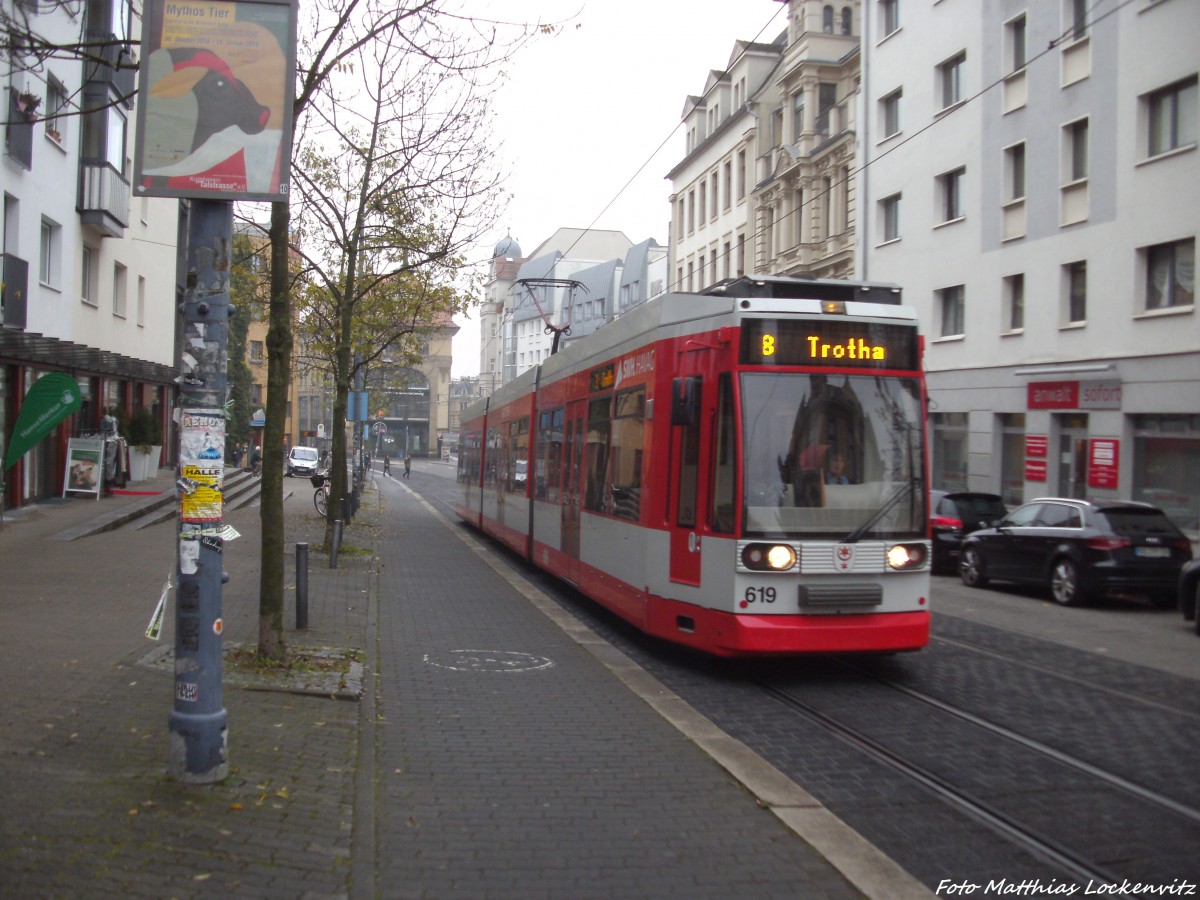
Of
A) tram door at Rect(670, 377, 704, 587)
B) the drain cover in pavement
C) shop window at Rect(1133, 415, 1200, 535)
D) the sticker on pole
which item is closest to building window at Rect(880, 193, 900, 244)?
shop window at Rect(1133, 415, 1200, 535)

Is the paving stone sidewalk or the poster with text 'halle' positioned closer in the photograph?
the paving stone sidewalk

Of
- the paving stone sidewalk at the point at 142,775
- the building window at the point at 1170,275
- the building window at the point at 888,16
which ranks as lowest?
the paving stone sidewalk at the point at 142,775

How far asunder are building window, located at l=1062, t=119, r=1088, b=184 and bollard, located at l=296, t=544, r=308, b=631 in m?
19.9

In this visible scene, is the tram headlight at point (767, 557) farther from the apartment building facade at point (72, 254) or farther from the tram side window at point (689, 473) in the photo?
the apartment building facade at point (72, 254)

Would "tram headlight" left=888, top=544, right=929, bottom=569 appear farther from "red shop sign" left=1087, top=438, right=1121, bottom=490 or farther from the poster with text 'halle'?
"red shop sign" left=1087, top=438, right=1121, bottom=490

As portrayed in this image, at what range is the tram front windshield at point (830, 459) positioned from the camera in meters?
8.80

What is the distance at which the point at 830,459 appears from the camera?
29.3 ft

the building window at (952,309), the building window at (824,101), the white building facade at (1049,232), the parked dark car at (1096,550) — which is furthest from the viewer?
the building window at (824,101)

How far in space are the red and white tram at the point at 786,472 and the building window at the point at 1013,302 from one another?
737 inches

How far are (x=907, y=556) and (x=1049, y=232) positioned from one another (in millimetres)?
18687

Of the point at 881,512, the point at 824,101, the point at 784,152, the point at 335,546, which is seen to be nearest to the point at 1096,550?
the point at 881,512

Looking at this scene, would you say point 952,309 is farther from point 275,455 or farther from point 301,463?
point 301,463

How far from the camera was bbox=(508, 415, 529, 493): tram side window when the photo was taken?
17.3m

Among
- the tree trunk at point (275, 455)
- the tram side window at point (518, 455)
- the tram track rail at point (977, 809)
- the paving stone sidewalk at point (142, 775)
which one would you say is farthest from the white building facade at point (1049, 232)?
the tree trunk at point (275, 455)
